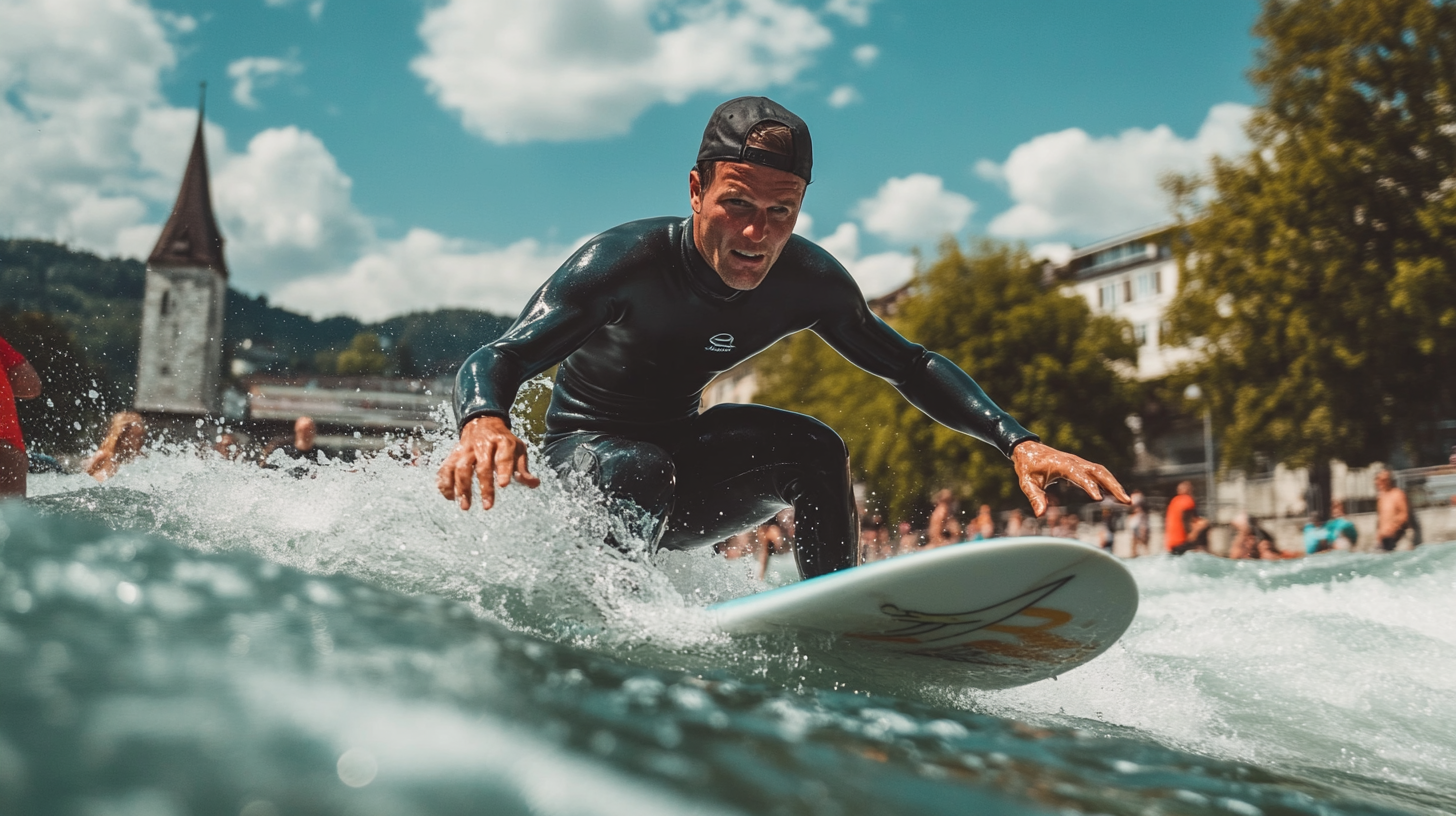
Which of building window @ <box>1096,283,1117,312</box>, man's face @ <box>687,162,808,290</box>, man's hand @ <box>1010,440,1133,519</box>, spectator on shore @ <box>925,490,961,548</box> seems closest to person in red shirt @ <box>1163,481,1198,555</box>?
spectator on shore @ <box>925,490,961,548</box>

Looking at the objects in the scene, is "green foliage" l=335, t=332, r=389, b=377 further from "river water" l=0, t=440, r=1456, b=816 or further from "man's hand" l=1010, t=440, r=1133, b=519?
"river water" l=0, t=440, r=1456, b=816

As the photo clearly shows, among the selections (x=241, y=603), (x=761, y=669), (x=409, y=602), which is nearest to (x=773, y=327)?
(x=761, y=669)

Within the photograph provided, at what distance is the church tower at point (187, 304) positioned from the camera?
82.7 m

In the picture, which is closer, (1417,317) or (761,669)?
(761,669)

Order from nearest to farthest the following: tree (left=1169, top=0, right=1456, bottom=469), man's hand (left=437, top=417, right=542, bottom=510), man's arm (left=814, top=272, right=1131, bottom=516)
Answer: man's hand (left=437, top=417, right=542, bottom=510), man's arm (left=814, top=272, right=1131, bottom=516), tree (left=1169, top=0, right=1456, bottom=469)

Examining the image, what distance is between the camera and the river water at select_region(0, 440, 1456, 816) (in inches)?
35.8

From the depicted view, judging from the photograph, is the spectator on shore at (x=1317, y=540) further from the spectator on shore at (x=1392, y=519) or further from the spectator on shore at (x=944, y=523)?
the spectator on shore at (x=944, y=523)

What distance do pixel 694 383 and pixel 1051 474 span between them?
1.06 metres

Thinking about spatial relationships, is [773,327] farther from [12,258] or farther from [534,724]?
[12,258]

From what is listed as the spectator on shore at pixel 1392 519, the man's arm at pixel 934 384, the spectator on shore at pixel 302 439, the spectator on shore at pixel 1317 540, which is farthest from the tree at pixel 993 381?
the man's arm at pixel 934 384

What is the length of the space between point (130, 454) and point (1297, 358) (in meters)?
19.9

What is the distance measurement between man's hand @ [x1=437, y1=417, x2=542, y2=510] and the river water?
0.25 metres

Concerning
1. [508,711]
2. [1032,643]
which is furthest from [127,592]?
[1032,643]

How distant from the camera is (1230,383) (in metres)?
21.1
